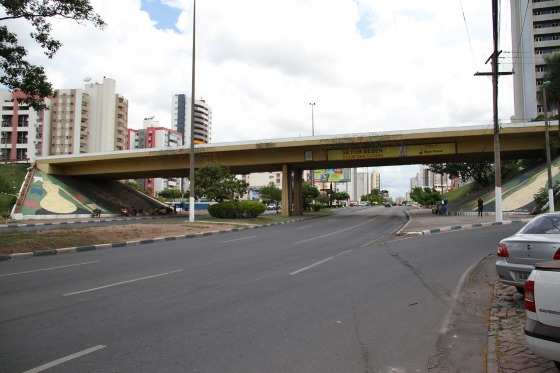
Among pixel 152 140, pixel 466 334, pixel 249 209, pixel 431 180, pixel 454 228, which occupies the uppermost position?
pixel 152 140

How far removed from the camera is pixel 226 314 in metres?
6.17

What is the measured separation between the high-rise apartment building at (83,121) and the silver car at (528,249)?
4275 inches

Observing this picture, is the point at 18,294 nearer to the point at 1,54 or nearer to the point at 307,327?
the point at 307,327

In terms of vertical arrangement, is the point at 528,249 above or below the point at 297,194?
below

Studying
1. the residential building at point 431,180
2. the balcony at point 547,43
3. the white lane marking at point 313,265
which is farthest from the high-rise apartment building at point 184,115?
the white lane marking at point 313,265

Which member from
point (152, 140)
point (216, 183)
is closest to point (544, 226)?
point (216, 183)

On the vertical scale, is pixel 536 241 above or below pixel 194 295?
above

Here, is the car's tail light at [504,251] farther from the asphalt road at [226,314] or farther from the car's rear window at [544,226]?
the asphalt road at [226,314]

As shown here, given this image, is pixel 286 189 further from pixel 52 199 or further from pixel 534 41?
pixel 534 41

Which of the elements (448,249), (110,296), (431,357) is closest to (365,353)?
(431,357)

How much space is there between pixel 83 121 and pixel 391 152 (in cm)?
9027

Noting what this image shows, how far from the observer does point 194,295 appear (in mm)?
7434

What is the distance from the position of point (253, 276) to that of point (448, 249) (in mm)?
8126

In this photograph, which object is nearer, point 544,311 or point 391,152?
point 544,311
